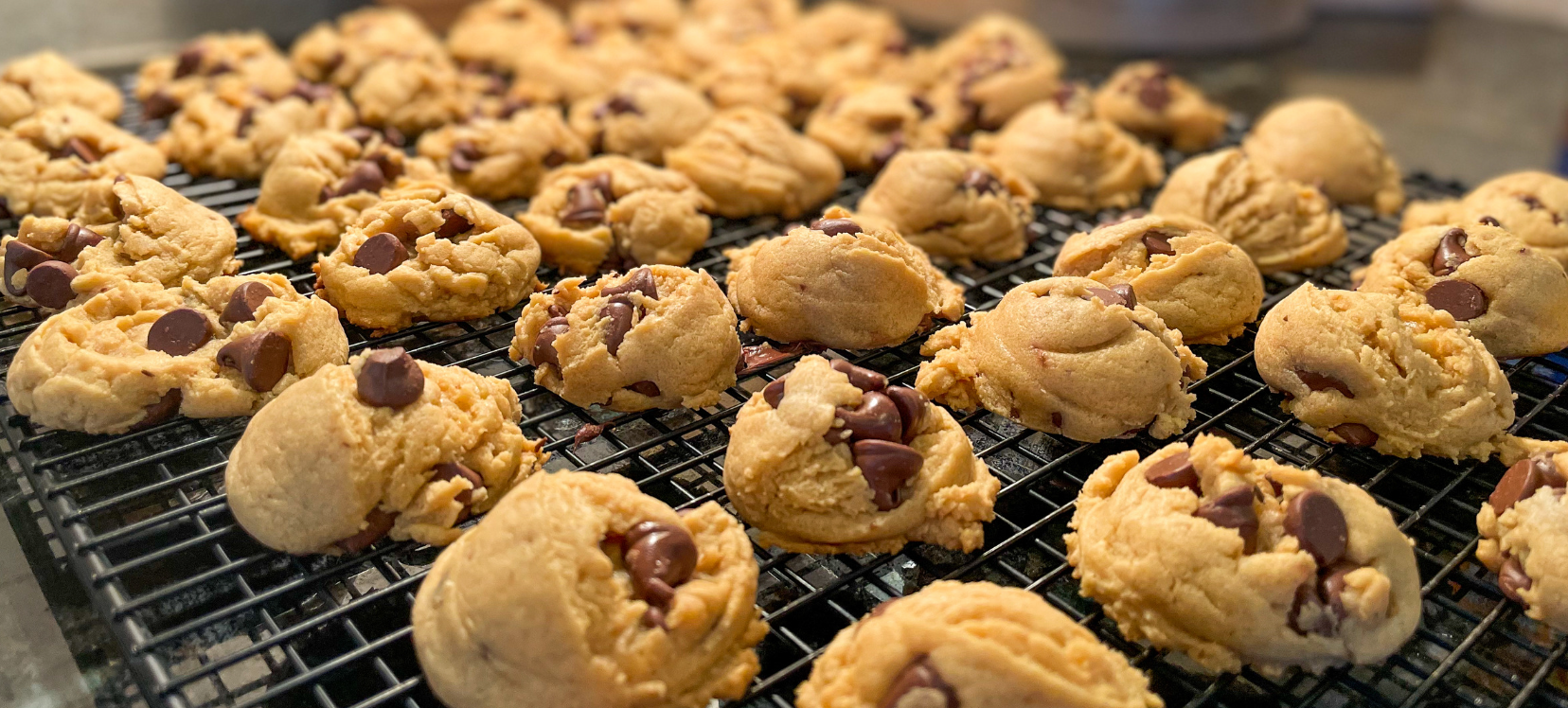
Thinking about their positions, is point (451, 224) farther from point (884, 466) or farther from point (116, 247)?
point (884, 466)

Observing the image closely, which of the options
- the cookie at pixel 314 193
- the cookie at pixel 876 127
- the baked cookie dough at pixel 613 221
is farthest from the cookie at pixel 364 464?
the cookie at pixel 876 127

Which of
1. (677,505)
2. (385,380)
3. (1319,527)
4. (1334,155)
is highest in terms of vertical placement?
(385,380)

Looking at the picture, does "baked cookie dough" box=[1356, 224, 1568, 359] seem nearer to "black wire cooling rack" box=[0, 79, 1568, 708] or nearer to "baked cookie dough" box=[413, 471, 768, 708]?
"black wire cooling rack" box=[0, 79, 1568, 708]

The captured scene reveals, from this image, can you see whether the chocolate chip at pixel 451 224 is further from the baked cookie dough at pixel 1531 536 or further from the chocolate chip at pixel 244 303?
the baked cookie dough at pixel 1531 536

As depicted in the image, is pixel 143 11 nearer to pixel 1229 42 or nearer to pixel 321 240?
pixel 321 240

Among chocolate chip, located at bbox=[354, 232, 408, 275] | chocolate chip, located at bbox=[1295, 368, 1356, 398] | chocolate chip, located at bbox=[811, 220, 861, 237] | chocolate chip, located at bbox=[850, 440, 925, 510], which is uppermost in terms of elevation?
chocolate chip, located at bbox=[811, 220, 861, 237]

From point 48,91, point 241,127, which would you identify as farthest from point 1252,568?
point 48,91

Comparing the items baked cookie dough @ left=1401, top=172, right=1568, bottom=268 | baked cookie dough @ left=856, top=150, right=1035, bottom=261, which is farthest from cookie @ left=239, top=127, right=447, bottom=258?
baked cookie dough @ left=1401, top=172, right=1568, bottom=268

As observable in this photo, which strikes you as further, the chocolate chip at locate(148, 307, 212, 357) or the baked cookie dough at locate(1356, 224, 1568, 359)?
the baked cookie dough at locate(1356, 224, 1568, 359)
